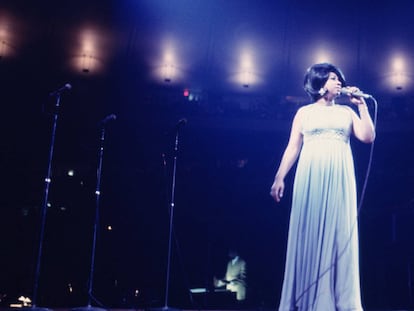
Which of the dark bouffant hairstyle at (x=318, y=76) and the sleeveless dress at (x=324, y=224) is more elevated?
the dark bouffant hairstyle at (x=318, y=76)

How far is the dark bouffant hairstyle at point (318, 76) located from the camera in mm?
2348

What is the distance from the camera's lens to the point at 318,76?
2354mm

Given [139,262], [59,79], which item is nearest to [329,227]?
[139,262]

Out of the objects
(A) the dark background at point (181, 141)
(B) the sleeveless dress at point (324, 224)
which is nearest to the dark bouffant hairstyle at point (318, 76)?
(B) the sleeveless dress at point (324, 224)

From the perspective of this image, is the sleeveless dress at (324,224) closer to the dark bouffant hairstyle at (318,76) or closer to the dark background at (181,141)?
the dark bouffant hairstyle at (318,76)

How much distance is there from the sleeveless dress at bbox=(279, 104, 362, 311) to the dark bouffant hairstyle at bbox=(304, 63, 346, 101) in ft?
0.28

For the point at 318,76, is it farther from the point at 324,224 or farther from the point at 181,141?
the point at 181,141

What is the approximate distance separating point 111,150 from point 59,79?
5.64ft

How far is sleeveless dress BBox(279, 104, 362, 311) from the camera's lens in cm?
221

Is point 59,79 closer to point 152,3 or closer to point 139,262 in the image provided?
point 152,3

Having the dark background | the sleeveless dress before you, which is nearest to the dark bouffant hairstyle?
the sleeveless dress

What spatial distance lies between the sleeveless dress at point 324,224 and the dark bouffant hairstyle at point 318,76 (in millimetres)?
85

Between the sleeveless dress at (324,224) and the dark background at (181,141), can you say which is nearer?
the sleeveless dress at (324,224)

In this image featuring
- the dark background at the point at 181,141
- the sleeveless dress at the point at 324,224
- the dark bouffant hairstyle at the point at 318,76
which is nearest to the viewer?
the sleeveless dress at the point at 324,224
